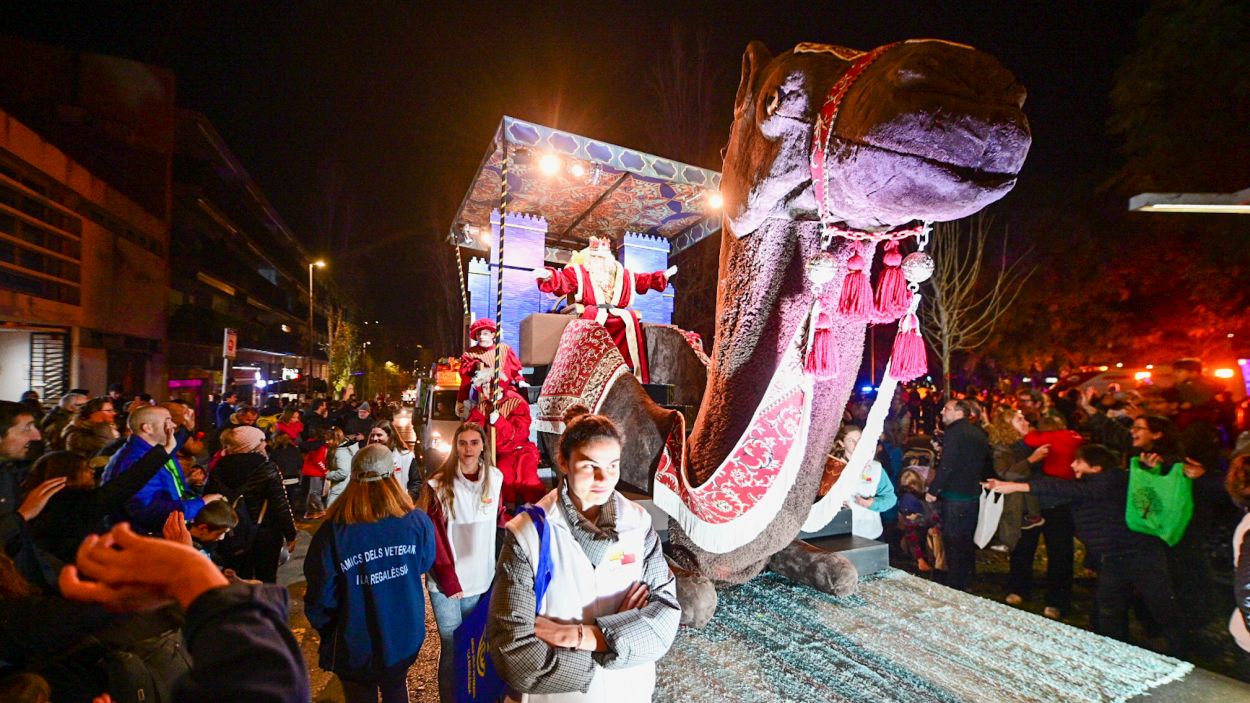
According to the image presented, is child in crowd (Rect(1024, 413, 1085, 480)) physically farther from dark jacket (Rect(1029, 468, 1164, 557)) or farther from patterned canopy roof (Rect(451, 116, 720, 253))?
patterned canopy roof (Rect(451, 116, 720, 253))

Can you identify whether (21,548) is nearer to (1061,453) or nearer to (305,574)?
(305,574)

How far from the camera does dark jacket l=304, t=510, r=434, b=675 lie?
7.55ft

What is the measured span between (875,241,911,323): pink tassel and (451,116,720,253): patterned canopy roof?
12.2 ft

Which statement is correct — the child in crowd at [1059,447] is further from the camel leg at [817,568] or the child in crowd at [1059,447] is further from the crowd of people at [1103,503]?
the camel leg at [817,568]

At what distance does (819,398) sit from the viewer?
271 cm

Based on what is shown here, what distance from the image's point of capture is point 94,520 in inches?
112

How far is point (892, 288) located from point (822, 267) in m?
0.31

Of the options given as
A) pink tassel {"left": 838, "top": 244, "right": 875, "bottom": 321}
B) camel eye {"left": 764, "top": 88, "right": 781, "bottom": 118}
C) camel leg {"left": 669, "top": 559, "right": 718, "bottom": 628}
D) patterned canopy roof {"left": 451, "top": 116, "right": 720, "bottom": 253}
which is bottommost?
camel leg {"left": 669, "top": 559, "right": 718, "bottom": 628}

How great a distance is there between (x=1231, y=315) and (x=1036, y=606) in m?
9.58

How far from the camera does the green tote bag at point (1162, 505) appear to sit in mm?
3861

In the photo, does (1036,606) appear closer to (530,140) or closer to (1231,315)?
(530,140)

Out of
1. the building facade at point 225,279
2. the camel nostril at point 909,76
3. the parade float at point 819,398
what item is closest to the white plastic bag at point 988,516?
the parade float at point 819,398

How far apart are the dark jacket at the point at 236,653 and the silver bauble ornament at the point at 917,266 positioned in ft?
8.07

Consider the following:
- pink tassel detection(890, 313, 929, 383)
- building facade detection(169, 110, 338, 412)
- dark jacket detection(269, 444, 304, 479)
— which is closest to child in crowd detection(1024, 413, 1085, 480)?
pink tassel detection(890, 313, 929, 383)
